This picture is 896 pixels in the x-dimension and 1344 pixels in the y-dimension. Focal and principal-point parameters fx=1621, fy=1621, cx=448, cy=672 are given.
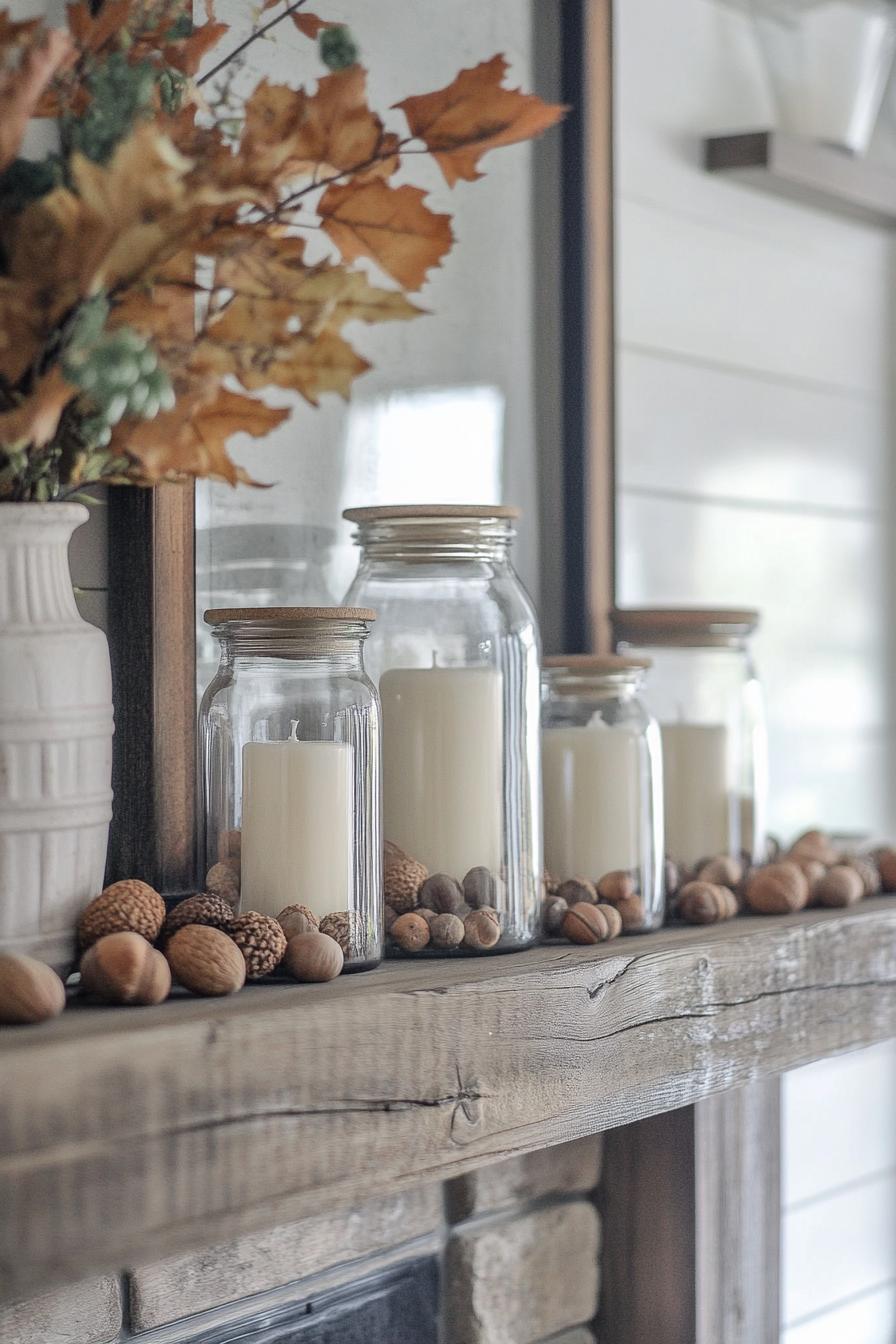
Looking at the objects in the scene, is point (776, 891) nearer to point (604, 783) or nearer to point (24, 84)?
point (604, 783)

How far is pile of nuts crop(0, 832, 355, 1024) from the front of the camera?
0.64 meters

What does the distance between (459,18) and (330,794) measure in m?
0.60

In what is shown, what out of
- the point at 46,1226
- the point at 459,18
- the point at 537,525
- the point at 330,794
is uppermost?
the point at 459,18

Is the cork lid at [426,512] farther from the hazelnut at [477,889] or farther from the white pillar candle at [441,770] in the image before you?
the hazelnut at [477,889]

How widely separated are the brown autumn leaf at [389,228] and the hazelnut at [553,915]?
0.38 m

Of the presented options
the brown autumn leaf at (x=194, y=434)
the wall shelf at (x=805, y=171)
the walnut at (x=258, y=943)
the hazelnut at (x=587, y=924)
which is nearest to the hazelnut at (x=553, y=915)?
the hazelnut at (x=587, y=924)

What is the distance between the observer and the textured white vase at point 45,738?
702 millimetres

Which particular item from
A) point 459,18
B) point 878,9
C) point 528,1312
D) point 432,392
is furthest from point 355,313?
point 878,9

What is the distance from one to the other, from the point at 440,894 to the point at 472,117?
395 millimetres

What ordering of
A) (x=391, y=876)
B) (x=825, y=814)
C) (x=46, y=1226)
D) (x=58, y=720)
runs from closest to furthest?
1. (x=46, y=1226)
2. (x=58, y=720)
3. (x=391, y=876)
4. (x=825, y=814)

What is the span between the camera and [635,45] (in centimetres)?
130

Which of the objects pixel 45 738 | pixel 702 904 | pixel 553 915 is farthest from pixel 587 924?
pixel 45 738

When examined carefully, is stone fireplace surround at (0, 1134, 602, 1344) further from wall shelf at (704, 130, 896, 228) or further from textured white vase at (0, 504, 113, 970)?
wall shelf at (704, 130, 896, 228)

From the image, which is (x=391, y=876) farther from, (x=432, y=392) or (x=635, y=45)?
(x=635, y=45)
